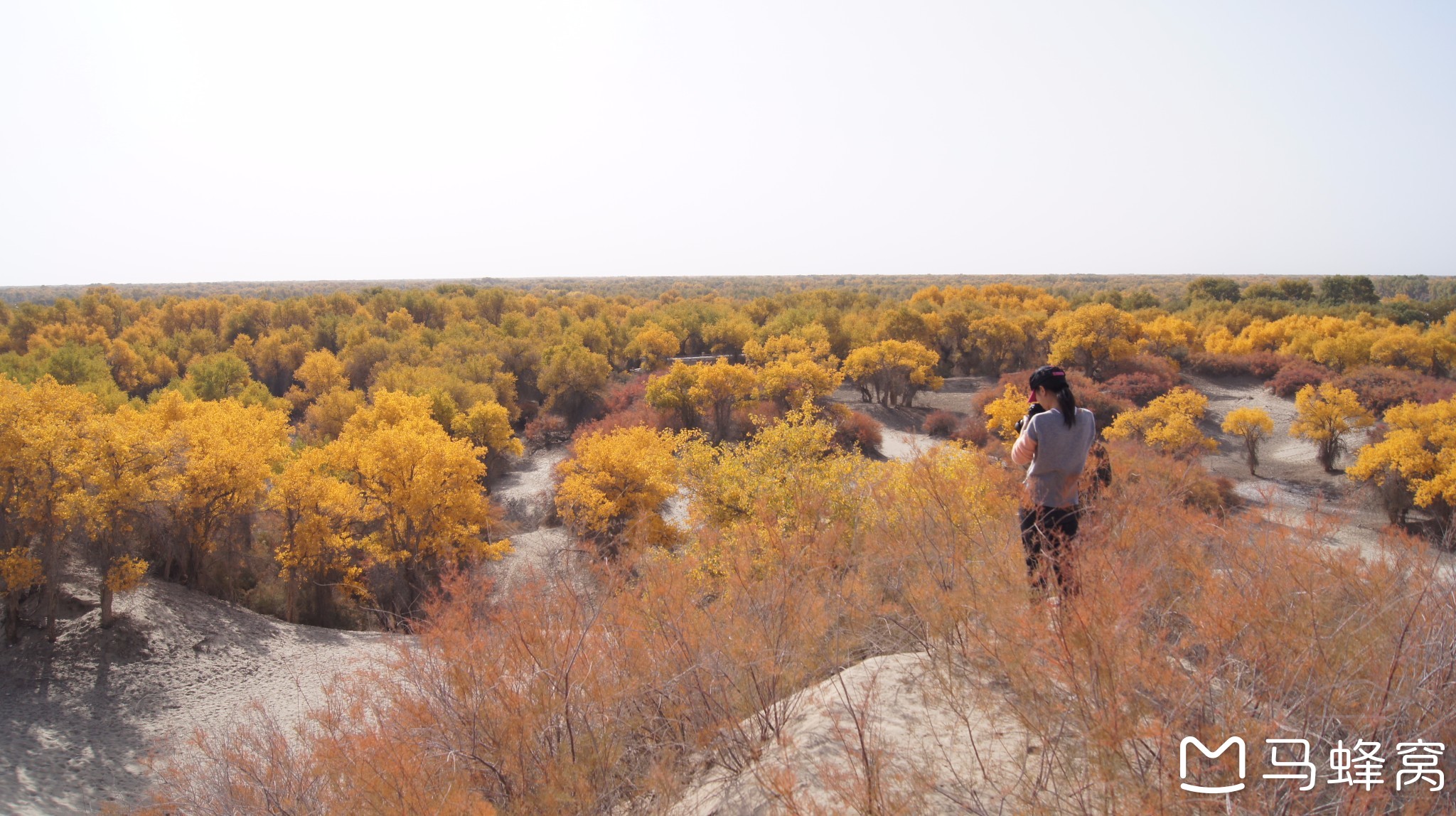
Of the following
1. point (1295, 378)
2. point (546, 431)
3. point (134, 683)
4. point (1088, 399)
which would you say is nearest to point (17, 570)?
point (134, 683)

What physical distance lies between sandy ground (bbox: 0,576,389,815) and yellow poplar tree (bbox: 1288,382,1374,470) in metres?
30.3

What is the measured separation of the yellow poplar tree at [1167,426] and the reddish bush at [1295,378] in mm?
13778

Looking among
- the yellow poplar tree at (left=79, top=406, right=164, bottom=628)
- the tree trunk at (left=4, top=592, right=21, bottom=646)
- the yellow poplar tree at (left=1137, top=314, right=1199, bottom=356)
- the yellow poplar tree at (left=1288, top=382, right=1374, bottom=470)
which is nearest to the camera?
the tree trunk at (left=4, top=592, right=21, bottom=646)

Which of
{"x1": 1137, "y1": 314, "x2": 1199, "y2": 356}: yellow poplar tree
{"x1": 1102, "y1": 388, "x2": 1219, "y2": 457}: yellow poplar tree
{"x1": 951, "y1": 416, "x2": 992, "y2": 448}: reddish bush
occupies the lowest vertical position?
{"x1": 951, "y1": 416, "x2": 992, "y2": 448}: reddish bush

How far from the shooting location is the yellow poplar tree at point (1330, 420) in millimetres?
23812

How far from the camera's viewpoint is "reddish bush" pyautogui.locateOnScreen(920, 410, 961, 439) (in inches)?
1304

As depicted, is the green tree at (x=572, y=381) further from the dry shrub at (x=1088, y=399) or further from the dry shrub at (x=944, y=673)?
the dry shrub at (x=944, y=673)

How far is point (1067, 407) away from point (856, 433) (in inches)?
1037

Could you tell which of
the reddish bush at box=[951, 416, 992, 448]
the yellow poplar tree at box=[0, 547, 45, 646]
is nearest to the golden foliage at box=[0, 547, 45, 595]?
the yellow poplar tree at box=[0, 547, 45, 646]

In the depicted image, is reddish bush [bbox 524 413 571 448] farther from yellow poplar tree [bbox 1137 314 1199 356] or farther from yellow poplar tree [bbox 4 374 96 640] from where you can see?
yellow poplar tree [bbox 1137 314 1199 356]

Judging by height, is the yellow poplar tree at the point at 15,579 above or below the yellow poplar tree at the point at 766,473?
below

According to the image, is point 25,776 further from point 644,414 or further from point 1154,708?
point 644,414

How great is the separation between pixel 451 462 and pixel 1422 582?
59.0 ft

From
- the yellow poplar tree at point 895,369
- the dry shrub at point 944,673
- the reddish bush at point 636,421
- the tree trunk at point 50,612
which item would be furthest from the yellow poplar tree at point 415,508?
the yellow poplar tree at point 895,369
